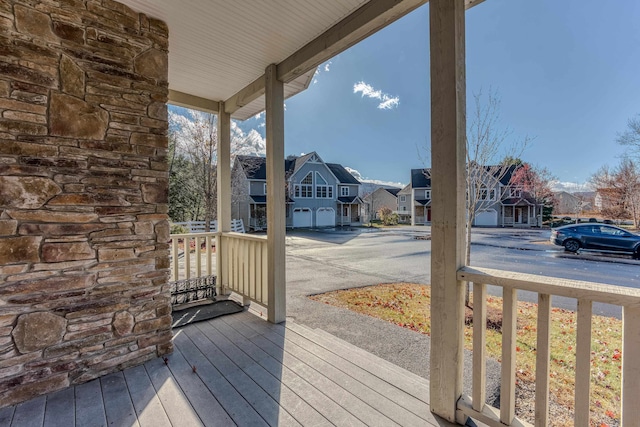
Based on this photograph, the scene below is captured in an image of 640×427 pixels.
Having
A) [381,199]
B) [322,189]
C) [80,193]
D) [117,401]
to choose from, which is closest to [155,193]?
[80,193]

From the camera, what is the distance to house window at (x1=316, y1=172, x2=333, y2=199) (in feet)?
75.9

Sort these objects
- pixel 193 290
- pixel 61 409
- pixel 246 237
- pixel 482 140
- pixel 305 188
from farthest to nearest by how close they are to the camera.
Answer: pixel 305 188 → pixel 482 140 → pixel 193 290 → pixel 246 237 → pixel 61 409

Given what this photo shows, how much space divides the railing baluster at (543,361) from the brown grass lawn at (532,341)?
2.08ft

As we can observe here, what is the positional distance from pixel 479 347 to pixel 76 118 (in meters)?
3.09

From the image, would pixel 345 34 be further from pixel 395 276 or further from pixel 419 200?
pixel 419 200

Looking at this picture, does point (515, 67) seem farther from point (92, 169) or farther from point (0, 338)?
point (0, 338)

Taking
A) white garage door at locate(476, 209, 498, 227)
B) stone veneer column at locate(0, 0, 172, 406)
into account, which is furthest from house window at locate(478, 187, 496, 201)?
white garage door at locate(476, 209, 498, 227)

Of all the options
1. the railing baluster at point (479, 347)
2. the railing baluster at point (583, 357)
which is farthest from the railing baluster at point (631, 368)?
the railing baluster at point (479, 347)

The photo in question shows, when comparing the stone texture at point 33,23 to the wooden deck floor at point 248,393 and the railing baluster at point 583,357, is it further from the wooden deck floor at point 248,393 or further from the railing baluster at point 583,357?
the railing baluster at point 583,357

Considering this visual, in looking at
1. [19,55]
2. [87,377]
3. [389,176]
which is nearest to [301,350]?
[87,377]

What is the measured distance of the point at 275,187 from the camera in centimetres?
316

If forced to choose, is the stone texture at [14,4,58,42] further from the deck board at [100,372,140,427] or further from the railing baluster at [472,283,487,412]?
the railing baluster at [472,283,487,412]

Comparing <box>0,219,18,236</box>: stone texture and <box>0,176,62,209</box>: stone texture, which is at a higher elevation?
<box>0,176,62,209</box>: stone texture

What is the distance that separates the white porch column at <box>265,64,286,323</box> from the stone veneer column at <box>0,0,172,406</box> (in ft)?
3.38
